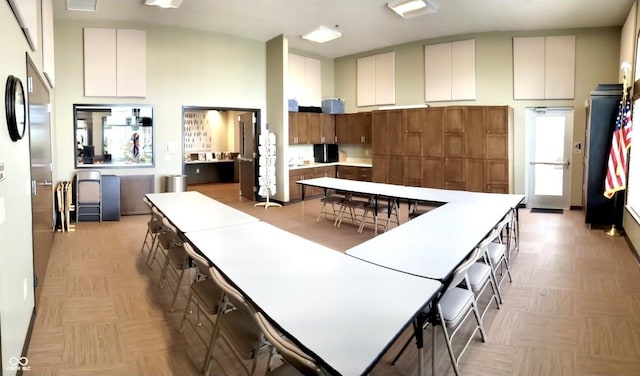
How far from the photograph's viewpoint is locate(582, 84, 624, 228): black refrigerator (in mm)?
6371

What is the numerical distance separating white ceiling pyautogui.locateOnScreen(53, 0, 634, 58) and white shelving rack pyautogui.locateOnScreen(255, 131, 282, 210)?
7.09 ft

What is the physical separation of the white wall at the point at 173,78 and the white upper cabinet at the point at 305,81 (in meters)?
A: 0.89

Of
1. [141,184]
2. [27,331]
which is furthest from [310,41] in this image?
[27,331]

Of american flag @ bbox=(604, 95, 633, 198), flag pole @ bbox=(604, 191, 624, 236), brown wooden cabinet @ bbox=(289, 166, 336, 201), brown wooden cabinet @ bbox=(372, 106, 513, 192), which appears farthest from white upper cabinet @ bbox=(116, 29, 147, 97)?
flag pole @ bbox=(604, 191, 624, 236)

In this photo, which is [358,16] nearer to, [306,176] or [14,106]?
[306,176]

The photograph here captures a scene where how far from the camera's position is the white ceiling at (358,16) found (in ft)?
21.7

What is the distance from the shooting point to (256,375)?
2.58 meters

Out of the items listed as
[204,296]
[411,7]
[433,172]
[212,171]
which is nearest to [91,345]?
[204,296]

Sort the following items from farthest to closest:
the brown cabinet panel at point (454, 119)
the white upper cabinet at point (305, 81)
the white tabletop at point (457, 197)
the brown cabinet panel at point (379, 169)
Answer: the white upper cabinet at point (305, 81)
the brown cabinet panel at point (379, 169)
the brown cabinet panel at point (454, 119)
the white tabletop at point (457, 197)

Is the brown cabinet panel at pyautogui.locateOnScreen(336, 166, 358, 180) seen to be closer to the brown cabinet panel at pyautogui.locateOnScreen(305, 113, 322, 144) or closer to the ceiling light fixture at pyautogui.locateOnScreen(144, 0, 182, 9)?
the brown cabinet panel at pyautogui.locateOnScreen(305, 113, 322, 144)

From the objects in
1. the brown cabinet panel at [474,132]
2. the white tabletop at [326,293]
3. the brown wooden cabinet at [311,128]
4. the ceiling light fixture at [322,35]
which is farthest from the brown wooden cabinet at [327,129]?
the white tabletop at [326,293]

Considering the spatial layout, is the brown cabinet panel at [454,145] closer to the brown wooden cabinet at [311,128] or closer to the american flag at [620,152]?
the american flag at [620,152]

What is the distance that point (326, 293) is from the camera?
2105 mm

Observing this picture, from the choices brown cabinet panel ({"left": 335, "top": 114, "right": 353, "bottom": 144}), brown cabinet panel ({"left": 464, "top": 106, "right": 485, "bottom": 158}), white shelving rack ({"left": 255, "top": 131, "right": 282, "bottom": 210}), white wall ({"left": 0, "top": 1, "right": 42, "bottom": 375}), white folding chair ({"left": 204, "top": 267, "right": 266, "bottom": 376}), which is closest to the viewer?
white folding chair ({"left": 204, "top": 267, "right": 266, "bottom": 376})
